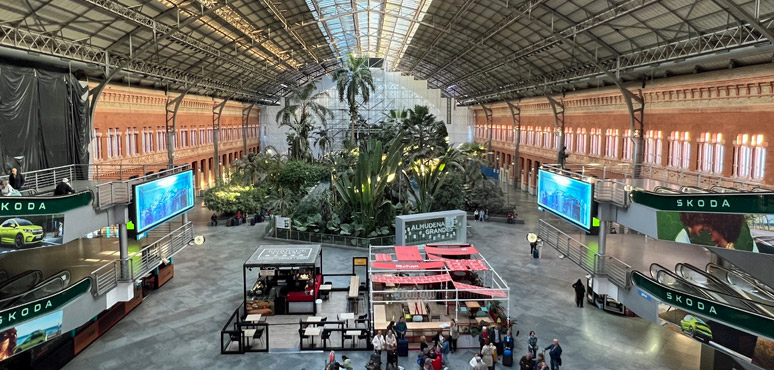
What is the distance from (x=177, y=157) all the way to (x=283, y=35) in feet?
42.6

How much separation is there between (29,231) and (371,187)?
1793cm

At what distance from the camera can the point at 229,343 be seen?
53.8 ft

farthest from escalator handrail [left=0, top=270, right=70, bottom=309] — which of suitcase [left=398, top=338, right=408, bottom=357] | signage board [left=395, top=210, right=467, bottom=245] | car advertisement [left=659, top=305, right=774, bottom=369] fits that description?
car advertisement [left=659, top=305, right=774, bottom=369]

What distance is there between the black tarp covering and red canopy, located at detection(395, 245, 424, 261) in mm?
14406

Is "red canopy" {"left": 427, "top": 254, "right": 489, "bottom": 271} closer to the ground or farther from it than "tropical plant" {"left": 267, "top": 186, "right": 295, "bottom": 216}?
closer to the ground

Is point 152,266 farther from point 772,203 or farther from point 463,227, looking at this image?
point 772,203

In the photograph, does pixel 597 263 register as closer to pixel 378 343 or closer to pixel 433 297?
pixel 433 297

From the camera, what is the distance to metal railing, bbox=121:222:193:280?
1575 cm

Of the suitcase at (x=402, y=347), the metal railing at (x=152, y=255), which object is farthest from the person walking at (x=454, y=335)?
the metal railing at (x=152, y=255)

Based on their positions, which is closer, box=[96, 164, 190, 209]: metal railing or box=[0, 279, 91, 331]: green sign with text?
box=[0, 279, 91, 331]: green sign with text

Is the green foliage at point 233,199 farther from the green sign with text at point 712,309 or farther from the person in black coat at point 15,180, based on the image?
the green sign with text at point 712,309

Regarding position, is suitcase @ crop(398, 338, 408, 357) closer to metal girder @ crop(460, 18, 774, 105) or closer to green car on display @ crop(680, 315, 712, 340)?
green car on display @ crop(680, 315, 712, 340)

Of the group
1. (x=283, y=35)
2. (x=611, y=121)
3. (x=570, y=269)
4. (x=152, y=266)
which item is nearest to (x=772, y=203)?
(x=570, y=269)

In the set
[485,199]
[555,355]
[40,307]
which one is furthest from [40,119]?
[485,199]
